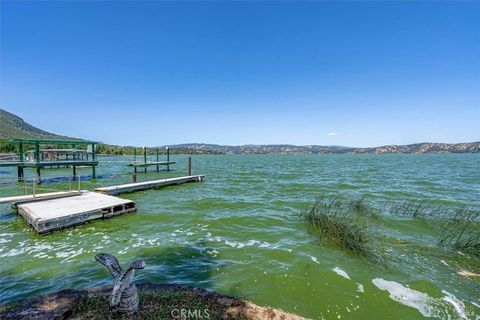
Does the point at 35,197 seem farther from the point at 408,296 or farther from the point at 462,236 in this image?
the point at 462,236

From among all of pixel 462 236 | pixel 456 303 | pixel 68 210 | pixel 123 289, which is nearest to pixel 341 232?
pixel 456 303

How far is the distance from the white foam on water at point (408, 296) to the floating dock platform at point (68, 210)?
38.7ft

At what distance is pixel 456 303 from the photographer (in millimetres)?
5766

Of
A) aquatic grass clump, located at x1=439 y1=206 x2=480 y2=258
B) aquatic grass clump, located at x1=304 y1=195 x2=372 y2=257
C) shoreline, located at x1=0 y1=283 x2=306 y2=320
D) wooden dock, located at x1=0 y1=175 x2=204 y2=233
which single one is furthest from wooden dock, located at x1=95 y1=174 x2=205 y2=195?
aquatic grass clump, located at x1=439 y1=206 x2=480 y2=258

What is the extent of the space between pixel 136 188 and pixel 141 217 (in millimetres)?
8570

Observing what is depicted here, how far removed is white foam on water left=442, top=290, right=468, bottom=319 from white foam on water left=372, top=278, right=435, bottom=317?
15.8 inches

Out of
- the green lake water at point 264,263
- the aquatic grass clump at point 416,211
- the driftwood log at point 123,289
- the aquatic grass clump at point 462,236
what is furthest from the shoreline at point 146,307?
the aquatic grass clump at point 416,211

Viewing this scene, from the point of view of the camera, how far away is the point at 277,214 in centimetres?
1344

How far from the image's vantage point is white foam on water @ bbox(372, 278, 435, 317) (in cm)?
555

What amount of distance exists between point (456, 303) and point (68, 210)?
562 inches

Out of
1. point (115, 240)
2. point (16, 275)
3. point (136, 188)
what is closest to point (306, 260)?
point (115, 240)

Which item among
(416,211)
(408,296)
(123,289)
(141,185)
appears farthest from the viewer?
(141,185)

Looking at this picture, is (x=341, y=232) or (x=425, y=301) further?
(x=341, y=232)

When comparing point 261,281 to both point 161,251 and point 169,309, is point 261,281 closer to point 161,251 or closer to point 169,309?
point 169,309
